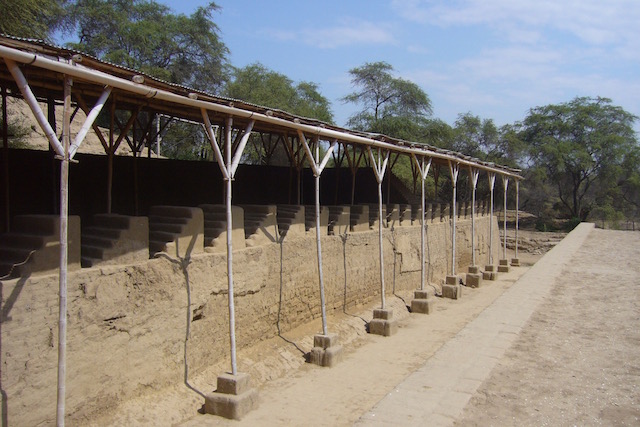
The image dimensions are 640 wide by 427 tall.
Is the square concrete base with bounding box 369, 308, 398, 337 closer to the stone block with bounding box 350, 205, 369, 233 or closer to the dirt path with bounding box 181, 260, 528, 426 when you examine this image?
the dirt path with bounding box 181, 260, 528, 426

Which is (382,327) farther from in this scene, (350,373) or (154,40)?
(154,40)

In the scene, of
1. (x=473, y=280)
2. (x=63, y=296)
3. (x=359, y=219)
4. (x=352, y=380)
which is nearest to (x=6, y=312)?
(x=63, y=296)

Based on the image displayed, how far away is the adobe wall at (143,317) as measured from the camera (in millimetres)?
5352

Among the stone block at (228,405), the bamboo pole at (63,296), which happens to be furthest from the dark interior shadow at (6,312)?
the stone block at (228,405)

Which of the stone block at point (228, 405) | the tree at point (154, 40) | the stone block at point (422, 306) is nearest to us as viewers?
the stone block at point (228, 405)

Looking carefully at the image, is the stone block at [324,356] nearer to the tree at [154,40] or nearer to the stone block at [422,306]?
the stone block at [422,306]

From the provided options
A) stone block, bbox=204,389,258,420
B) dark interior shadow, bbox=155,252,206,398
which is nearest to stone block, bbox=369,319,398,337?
stone block, bbox=204,389,258,420

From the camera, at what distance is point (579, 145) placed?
37.7m

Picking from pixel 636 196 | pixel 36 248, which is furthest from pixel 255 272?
pixel 636 196

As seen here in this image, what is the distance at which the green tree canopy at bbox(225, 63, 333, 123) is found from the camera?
2672 cm

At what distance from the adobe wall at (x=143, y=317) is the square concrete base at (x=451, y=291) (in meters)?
4.52

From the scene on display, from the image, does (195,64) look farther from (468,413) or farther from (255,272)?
(468,413)

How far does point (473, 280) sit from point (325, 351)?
928 centimetres

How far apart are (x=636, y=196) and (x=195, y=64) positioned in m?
30.6
